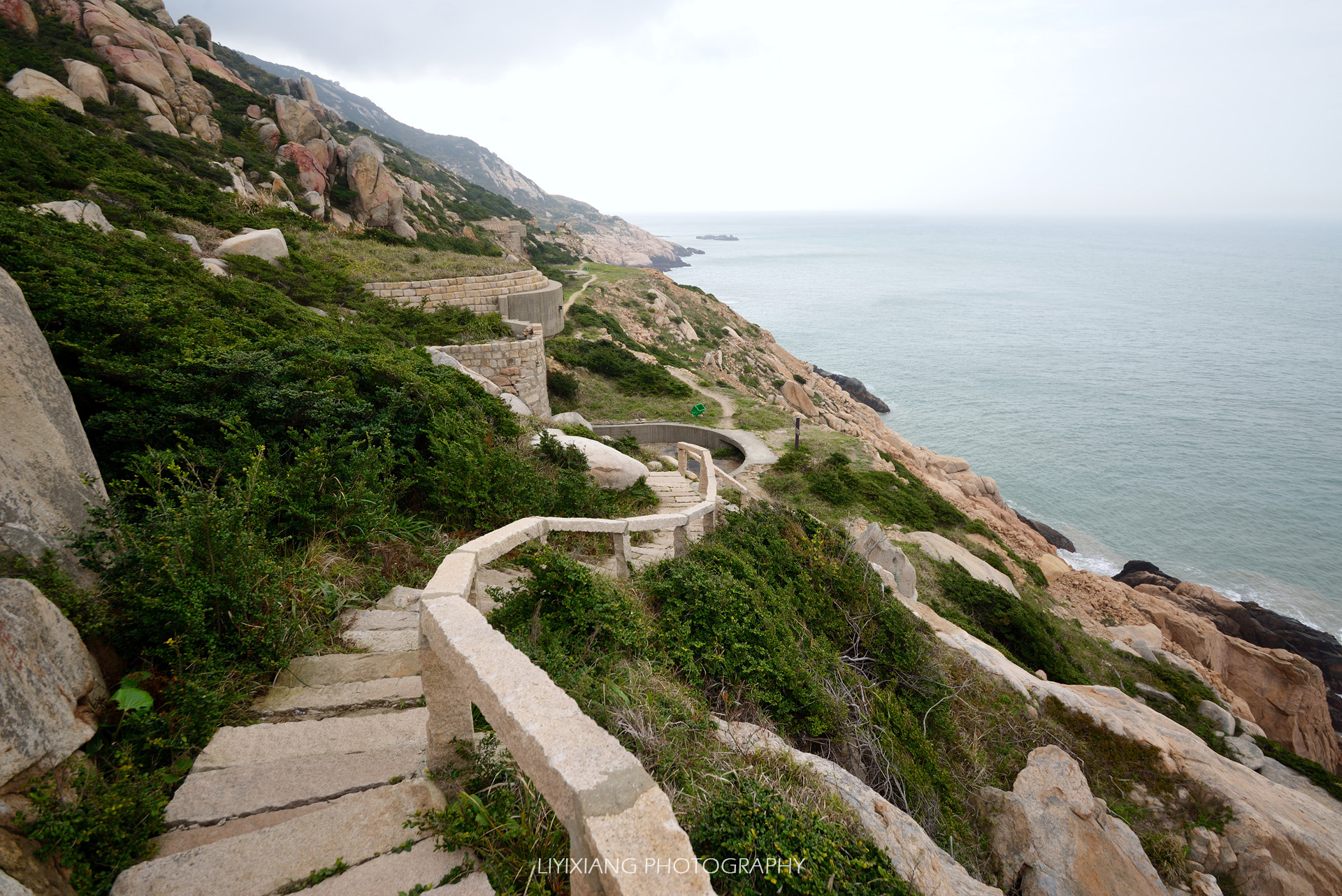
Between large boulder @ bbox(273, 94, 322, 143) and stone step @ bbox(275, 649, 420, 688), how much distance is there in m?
30.8

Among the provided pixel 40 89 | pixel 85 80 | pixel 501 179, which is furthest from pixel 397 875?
pixel 501 179

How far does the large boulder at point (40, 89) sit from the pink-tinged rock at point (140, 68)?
3.25 m

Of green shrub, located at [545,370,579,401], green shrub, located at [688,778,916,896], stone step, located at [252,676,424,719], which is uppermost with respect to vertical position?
stone step, located at [252,676,424,719]

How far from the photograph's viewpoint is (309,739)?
118 inches

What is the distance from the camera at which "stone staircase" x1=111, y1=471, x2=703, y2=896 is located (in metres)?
2.21

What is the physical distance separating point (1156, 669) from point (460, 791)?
17547 millimetres

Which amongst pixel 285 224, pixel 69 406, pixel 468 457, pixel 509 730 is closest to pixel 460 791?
pixel 509 730

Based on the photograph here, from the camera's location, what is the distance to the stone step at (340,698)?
10.6 feet

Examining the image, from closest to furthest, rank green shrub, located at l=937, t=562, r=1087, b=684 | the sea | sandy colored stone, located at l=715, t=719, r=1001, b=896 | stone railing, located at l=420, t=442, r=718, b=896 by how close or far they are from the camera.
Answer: stone railing, located at l=420, t=442, r=718, b=896 → sandy colored stone, located at l=715, t=719, r=1001, b=896 → green shrub, located at l=937, t=562, r=1087, b=684 → the sea

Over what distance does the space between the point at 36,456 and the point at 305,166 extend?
2804 centimetres

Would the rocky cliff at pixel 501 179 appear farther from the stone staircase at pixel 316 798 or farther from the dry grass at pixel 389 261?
the stone staircase at pixel 316 798

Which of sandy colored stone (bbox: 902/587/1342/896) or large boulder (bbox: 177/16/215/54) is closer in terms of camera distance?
sandy colored stone (bbox: 902/587/1342/896)

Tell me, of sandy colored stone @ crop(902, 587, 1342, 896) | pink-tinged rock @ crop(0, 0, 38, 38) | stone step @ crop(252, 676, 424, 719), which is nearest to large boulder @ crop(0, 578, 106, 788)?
stone step @ crop(252, 676, 424, 719)

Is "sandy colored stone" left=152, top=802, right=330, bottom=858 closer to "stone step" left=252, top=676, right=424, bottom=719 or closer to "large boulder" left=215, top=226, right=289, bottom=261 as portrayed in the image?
"stone step" left=252, top=676, right=424, bottom=719
